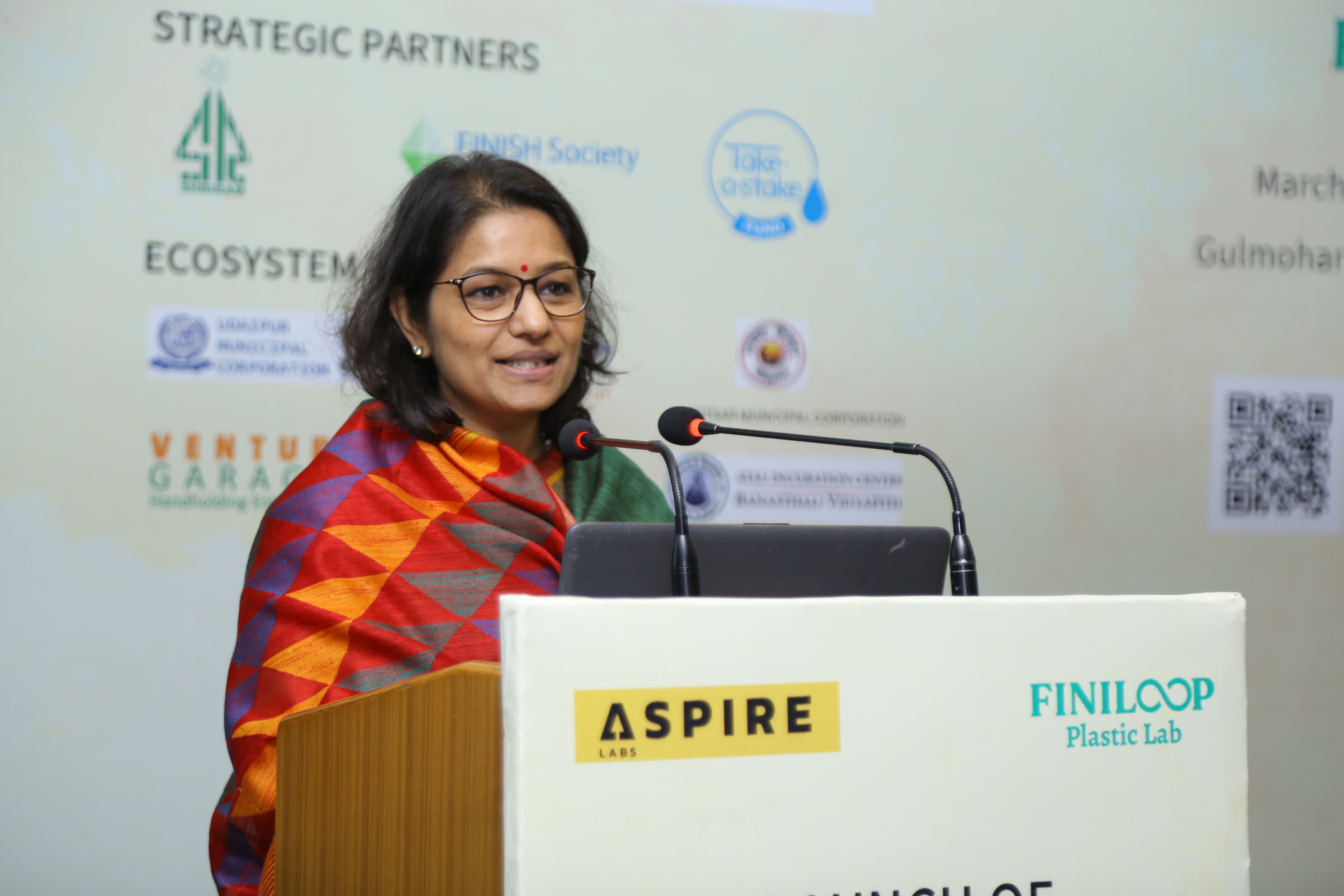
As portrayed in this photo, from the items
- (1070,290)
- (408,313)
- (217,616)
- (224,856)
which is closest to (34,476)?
(217,616)

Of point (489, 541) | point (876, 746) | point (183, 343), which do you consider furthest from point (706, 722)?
point (183, 343)

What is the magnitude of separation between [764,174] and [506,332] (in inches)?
52.5

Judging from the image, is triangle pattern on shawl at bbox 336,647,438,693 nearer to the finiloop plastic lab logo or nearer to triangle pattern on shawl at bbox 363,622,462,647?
triangle pattern on shawl at bbox 363,622,462,647

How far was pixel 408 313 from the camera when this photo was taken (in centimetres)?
178

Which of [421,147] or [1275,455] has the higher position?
[421,147]

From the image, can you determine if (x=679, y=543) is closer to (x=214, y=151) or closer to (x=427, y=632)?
(x=427, y=632)

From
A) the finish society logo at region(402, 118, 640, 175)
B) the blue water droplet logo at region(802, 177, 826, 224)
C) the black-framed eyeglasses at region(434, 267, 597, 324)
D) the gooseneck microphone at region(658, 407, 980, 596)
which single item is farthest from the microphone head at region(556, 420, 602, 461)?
the blue water droplet logo at region(802, 177, 826, 224)

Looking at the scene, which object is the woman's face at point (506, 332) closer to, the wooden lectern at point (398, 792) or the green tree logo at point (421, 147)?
the wooden lectern at point (398, 792)

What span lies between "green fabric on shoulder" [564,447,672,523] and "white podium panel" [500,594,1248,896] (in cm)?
96

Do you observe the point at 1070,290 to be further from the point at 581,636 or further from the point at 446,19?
the point at 581,636

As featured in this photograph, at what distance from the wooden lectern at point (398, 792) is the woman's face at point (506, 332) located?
0.78m

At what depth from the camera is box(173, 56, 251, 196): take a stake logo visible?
2.49 metres

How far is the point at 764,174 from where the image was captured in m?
2.80

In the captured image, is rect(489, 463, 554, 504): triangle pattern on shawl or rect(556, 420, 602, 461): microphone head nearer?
rect(556, 420, 602, 461): microphone head
